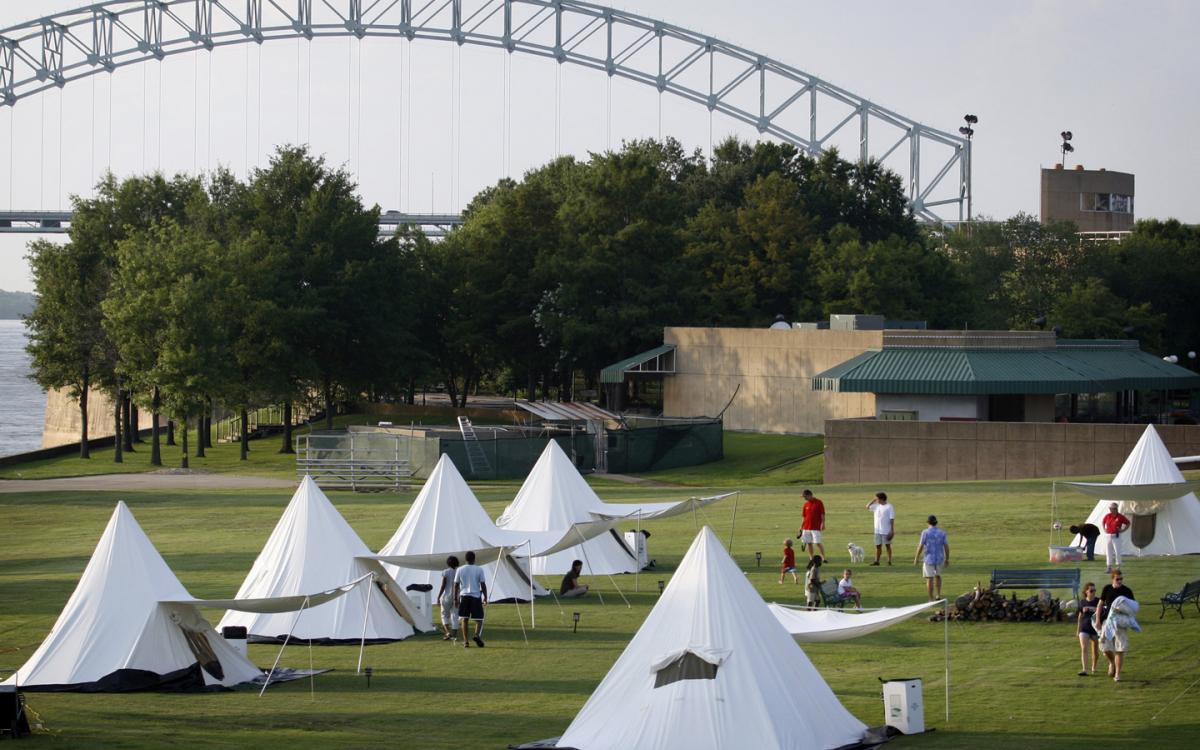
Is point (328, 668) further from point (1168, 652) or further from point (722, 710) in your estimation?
point (1168, 652)

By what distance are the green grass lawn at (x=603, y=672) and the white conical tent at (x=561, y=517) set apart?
0.59 meters

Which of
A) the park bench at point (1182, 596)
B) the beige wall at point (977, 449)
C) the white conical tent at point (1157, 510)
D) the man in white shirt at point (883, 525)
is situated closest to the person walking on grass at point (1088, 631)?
the park bench at point (1182, 596)

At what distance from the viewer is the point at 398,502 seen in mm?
53969

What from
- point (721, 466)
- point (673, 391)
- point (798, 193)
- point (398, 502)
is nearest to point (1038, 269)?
point (798, 193)

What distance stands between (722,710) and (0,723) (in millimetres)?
9855

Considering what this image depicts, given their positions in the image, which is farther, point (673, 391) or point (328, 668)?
point (673, 391)

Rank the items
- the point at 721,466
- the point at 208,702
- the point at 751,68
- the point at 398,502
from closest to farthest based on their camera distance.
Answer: the point at 208,702 < the point at 398,502 < the point at 721,466 < the point at 751,68

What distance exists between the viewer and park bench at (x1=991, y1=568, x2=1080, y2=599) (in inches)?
1131

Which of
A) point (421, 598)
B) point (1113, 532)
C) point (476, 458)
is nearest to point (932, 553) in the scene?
point (1113, 532)

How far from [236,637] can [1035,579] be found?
48.2ft

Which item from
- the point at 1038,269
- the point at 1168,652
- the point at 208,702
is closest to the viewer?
the point at 208,702

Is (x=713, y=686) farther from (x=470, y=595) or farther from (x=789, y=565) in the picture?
(x=789, y=565)

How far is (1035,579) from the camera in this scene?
28891 mm

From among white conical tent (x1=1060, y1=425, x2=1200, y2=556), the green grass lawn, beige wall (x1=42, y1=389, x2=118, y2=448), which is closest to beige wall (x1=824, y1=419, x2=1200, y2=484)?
the green grass lawn
